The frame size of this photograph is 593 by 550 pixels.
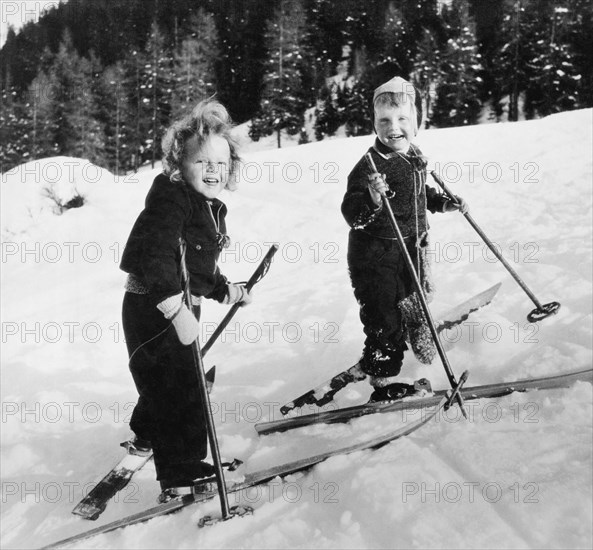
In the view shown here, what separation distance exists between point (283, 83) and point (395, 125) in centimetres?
3513

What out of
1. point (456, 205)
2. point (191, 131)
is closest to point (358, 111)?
point (456, 205)

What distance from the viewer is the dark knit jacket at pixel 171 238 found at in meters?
2.46

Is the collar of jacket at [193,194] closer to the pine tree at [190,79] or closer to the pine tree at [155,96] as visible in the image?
the pine tree at [190,79]

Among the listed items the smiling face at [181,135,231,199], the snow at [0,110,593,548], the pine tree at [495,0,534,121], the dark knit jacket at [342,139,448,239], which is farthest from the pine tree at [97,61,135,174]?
the smiling face at [181,135,231,199]

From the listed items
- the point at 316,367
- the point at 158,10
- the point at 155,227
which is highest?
the point at 158,10

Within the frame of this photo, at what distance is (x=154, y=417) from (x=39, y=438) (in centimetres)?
184

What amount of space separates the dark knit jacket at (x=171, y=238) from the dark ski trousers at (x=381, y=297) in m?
1.03

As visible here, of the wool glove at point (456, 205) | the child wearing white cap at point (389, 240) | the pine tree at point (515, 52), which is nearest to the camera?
the child wearing white cap at point (389, 240)

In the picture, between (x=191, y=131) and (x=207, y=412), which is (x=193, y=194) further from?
(x=207, y=412)

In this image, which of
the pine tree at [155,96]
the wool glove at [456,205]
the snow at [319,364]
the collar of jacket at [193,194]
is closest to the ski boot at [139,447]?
the snow at [319,364]

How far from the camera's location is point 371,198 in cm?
321

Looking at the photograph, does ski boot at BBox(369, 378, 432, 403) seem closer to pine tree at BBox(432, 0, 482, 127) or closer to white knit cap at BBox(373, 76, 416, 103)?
white knit cap at BBox(373, 76, 416, 103)

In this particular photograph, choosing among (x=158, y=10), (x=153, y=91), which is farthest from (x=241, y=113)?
(x=158, y=10)

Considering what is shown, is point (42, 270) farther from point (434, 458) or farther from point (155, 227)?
point (434, 458)
